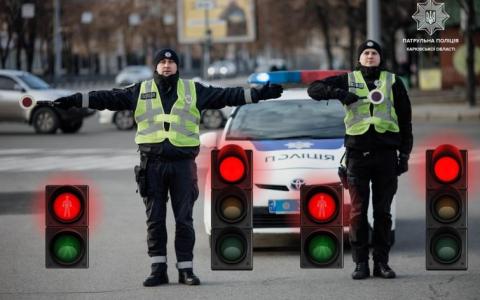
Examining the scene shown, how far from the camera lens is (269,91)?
8492 mm

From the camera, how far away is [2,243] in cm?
1152

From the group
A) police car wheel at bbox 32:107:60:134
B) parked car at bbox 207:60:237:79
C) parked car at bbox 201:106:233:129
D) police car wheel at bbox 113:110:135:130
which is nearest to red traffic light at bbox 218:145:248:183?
parked car at bbox 201:106:233:129

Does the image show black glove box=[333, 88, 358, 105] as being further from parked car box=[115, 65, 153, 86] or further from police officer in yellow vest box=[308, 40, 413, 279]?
parked car box=[115, 65, 153, 86]

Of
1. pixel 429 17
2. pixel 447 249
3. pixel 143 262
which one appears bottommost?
pixel 143 262

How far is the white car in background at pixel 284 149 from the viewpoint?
1054cm

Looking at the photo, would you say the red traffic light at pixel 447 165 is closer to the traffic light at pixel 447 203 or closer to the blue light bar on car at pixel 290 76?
the traffic light at pixel 447 203

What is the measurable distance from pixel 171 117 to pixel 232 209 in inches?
48.5

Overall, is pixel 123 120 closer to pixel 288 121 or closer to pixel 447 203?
pixel 288 121

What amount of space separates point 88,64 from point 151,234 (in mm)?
97646

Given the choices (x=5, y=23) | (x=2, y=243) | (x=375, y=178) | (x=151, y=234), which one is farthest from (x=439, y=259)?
(x=5, y=23)

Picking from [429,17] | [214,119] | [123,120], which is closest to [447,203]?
[429,17]

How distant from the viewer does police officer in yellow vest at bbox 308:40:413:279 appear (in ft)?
29.5

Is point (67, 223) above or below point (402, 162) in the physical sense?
below

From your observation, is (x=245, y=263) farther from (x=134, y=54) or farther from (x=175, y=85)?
(x=134, y=54)
